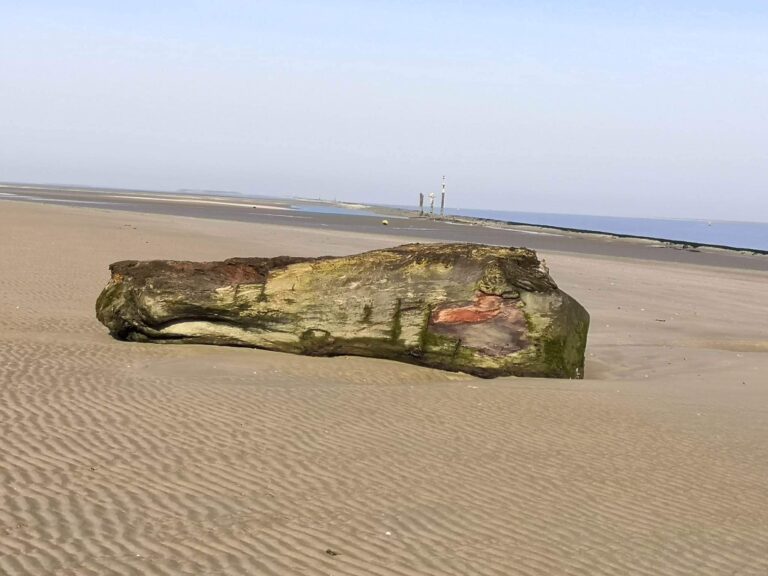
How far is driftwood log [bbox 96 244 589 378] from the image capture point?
10.9 meters

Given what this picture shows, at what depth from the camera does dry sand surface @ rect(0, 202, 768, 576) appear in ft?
16.9

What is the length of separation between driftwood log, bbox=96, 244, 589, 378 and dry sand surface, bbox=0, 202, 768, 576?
35cm

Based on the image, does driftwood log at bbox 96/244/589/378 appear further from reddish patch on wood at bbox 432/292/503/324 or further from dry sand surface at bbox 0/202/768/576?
dry sand surface at bbox 0/202/768/576

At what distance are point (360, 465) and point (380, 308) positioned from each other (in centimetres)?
462

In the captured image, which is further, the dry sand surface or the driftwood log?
the driftwood log

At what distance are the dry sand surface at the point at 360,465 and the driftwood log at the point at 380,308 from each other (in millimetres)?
350

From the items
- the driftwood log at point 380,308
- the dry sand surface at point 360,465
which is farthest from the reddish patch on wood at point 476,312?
the dry sand surface at point 360,465

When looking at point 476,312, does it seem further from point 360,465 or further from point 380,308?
point 360,465

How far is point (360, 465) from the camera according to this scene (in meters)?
6.76

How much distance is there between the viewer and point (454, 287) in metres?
11.0

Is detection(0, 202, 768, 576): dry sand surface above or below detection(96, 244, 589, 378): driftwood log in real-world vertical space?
below

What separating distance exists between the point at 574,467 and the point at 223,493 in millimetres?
2930

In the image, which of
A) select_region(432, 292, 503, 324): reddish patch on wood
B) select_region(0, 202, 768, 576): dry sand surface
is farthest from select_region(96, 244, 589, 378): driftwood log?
select_region(0, 202, 768, 576): dry sand surface

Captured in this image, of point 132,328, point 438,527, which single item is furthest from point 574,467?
point 132,328
